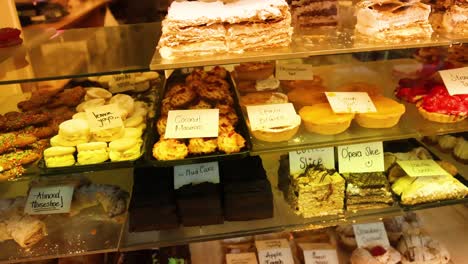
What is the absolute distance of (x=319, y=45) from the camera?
1590mm

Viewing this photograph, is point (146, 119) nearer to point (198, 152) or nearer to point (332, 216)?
point (198, 152)

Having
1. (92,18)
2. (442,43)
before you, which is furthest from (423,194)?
(92,18)

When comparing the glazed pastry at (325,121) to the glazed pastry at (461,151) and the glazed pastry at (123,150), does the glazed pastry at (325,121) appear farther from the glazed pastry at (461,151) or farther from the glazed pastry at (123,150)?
the glazed pastry at (461,151)

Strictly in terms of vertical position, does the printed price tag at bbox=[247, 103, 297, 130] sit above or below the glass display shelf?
below

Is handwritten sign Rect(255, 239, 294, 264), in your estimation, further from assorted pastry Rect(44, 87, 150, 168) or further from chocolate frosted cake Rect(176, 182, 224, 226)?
assorted pastry Rect(44, 87, 150, 168)

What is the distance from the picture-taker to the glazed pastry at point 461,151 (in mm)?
2266

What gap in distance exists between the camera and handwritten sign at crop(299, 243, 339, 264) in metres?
2.20

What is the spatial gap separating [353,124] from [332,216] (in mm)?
469

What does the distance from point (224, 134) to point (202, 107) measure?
23 cm

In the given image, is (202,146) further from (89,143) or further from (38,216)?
(38,216)

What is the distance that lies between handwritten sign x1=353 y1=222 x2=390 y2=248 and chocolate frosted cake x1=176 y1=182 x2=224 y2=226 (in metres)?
0.95

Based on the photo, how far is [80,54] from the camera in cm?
Result: 177

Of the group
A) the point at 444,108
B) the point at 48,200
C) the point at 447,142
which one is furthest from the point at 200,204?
the point at 447,142

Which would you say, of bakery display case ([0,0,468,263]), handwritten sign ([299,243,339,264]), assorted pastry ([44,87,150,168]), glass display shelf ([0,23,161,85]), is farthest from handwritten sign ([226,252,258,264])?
glass display shelf ([0,23,161,85])
